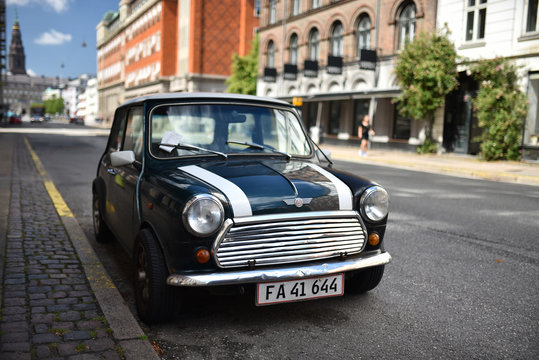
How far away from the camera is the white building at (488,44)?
19484 millimetres

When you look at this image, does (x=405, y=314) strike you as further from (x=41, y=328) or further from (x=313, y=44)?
(x=313, y=44)

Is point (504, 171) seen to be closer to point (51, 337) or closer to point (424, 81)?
point (424, 81)

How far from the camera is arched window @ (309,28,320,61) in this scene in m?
34.3

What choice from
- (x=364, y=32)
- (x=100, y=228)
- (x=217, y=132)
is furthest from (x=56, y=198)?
(x=364, y=32)

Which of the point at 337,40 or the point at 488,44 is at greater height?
the point at 337,40

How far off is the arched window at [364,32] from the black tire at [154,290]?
27475mm

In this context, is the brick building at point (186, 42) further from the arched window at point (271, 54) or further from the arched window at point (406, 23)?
the arched window at point (406, 23)

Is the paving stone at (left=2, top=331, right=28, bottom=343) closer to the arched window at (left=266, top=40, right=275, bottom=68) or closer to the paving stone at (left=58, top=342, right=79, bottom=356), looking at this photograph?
the paving stone at (left=58, top=342, right=79, bottom=356)

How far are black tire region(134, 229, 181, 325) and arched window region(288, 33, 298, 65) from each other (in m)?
34.3

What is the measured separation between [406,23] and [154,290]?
26.0 metres

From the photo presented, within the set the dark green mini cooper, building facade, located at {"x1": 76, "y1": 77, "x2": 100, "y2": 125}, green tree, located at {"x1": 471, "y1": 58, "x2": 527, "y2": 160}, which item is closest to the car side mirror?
the dark green mini cooper

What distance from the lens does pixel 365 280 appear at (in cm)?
400

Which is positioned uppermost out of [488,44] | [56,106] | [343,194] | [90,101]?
[90,101]

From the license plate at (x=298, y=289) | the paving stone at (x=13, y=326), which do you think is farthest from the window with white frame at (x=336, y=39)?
the paving stone at (x=13, y=326)
